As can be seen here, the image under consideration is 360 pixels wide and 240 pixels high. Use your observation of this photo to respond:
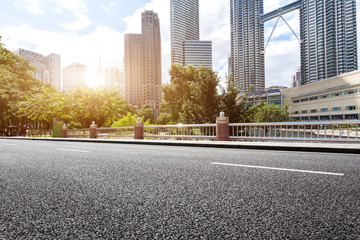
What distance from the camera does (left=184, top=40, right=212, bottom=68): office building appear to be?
163000 mm

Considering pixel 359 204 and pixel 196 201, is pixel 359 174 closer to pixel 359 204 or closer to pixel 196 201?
pixel 359 204

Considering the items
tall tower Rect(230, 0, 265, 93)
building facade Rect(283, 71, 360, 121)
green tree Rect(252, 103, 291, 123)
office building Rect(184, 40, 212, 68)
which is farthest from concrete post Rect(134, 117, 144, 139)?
tall tower Rect(230, 0, 265, 93)

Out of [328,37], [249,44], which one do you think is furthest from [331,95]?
[249,44]

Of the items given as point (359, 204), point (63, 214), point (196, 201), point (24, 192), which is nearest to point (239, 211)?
point (196, 201)

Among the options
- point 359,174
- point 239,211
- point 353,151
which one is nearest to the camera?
point 239,211

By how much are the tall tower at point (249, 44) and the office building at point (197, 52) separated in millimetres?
30980

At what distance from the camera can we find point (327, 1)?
135500mm

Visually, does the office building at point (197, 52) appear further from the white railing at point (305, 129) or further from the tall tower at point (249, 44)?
the white railing at point (305, 129)

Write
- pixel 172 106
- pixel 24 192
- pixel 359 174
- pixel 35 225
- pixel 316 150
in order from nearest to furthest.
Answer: pixel 35 225 → pixel 24 192 → pixel 359 174 → pixel 316 150 → pixel 172 106

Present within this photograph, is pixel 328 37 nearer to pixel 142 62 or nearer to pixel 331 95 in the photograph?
pixel 331 95

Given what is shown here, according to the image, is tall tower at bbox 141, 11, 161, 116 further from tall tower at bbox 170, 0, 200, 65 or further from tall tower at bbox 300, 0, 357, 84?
tall tower at bbox 300, 0, 357, 84

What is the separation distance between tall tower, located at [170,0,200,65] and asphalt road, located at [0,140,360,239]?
557 feet

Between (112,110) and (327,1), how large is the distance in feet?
514

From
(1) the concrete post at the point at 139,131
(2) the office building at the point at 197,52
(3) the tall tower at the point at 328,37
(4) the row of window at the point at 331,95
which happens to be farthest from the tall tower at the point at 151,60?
(1) the concrete post at the point at 139,131
